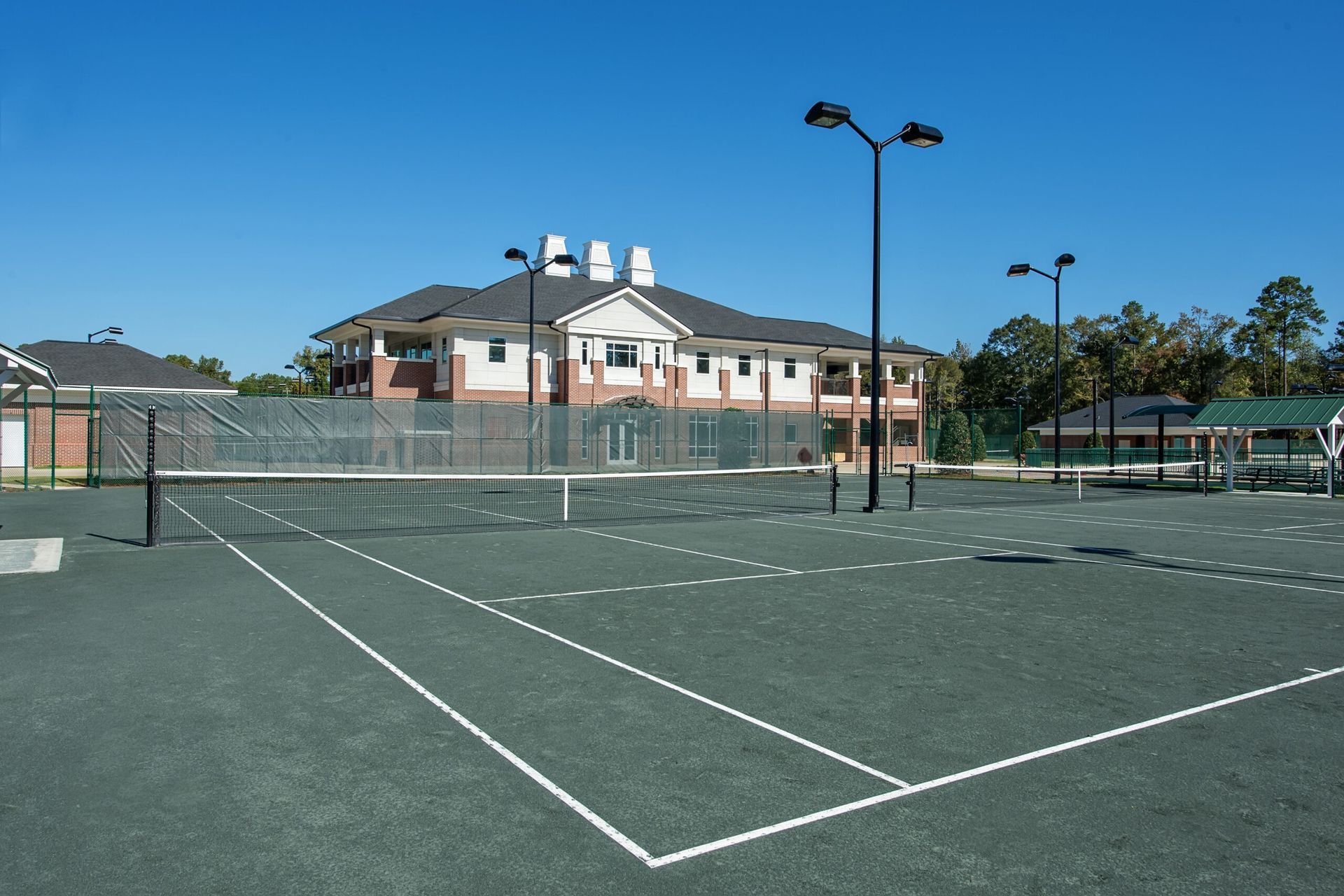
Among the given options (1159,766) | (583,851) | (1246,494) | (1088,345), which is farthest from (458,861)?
(1088,345)

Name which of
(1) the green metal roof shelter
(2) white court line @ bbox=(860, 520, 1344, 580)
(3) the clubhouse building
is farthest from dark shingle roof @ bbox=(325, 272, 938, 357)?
(2) white court line @ bbox=(860, 520, 1344, 580)

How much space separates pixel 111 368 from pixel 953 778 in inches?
1937

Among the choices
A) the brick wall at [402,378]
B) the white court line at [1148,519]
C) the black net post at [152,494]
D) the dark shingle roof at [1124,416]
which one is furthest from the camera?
the dark shingle roof at [1124,416]

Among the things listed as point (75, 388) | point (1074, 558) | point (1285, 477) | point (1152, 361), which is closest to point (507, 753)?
point (1074, 558)

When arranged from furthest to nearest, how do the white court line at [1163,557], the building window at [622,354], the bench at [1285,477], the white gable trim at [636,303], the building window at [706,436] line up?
the building window at [622,354]
the white gable trim at [636,303]
the building window at [706,436]
the bench at [1285,477]
the white court line at [1163,557]

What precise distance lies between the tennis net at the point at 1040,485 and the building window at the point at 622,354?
1463cm

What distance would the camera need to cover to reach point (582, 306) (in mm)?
43219

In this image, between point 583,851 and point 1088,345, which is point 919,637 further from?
point 1088,345

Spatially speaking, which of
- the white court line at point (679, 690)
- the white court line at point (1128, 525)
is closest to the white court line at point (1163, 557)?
the white court line at point (1128, 525)

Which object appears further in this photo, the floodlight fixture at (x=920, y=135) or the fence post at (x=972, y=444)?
the fence post at (x=972, y=444)

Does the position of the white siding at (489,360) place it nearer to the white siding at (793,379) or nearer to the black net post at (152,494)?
the white siding at (793,379)

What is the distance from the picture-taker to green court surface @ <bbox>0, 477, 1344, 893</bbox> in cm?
391

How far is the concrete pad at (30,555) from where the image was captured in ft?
37.9

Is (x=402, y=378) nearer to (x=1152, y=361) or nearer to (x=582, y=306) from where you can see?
(x=582, y=306)
